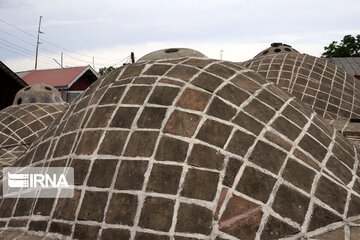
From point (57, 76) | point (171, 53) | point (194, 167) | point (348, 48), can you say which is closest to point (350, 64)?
point (348, 48)

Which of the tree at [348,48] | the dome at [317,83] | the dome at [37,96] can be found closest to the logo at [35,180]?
the dome at [37,96]

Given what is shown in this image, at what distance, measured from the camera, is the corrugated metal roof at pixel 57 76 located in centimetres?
2186

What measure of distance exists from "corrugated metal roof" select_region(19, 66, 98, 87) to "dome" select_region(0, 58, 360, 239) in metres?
19.0

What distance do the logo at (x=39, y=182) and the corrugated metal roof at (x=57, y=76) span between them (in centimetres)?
1838

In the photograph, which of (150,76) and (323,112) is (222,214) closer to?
(150,76)

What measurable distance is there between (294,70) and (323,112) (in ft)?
6.03

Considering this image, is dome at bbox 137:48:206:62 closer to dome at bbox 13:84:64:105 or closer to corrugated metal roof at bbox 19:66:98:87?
dome at bbox 13:84:64:105

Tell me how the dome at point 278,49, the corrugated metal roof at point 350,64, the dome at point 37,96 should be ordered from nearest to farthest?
the dome at point 37,96 → the dome at point 278,49 → the corrugated metal roof at point 350,64

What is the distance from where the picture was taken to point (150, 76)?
13.4ft

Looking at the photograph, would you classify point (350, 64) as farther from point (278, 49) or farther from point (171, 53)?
point (171, 53)

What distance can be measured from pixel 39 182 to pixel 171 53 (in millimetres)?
2925

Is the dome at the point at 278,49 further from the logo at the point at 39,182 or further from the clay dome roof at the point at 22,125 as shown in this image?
the logo at the point at 39,182

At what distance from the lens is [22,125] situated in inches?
402

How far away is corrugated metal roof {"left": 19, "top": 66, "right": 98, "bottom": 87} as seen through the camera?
21859mm
